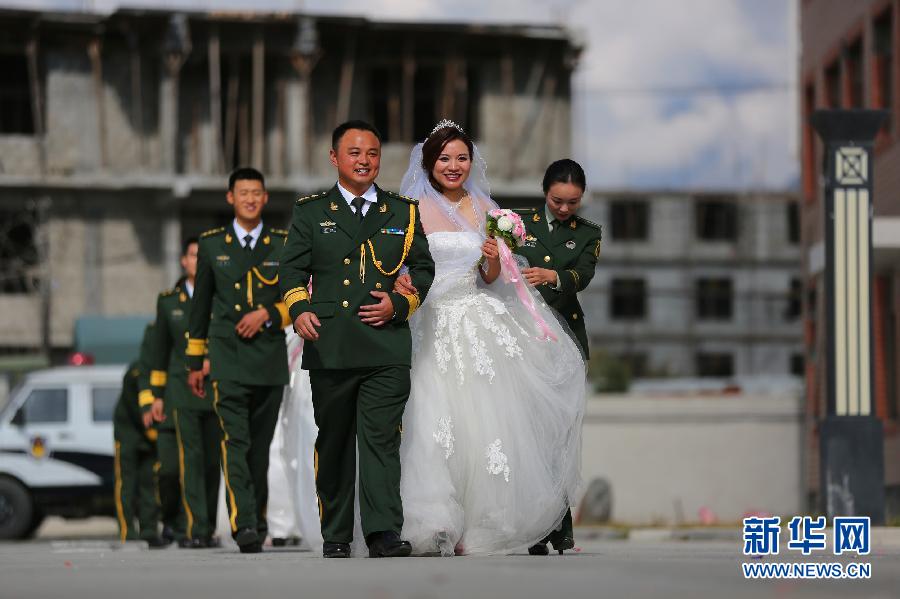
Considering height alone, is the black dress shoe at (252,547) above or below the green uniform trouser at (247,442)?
below

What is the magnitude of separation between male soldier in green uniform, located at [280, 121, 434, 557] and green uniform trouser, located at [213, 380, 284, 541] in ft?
7.08

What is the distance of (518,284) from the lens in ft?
37.2

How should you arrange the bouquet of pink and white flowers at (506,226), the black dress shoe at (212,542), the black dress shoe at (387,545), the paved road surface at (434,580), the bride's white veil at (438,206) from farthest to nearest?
1. the black dress shoe at (212,542)
2. the bride's white veil at (438,206)
3. the bouquet of pink and white flowers at (506,226)
4. the black dress shoe at (387,545)
5. the paved road surface at (434,580)

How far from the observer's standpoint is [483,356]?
10820 mm

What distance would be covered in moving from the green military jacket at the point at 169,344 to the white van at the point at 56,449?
7928 millimetres

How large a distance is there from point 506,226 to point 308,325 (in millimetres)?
1464

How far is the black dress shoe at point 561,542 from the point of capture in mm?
10992

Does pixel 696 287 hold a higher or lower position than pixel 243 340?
higher

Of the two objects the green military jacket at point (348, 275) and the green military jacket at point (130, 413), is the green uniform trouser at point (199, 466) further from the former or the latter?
the green military jacket at point (348, 275)

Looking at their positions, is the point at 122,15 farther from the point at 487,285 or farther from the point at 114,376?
the point at 487,285

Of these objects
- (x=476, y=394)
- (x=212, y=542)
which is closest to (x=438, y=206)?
(x=476, y=394)

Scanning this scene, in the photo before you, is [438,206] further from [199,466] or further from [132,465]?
[132,465]

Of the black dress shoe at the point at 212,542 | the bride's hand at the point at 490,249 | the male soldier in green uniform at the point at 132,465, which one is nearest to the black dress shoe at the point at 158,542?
the male soldier in green uniform at the point at 132,465

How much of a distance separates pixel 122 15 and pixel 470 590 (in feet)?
119
